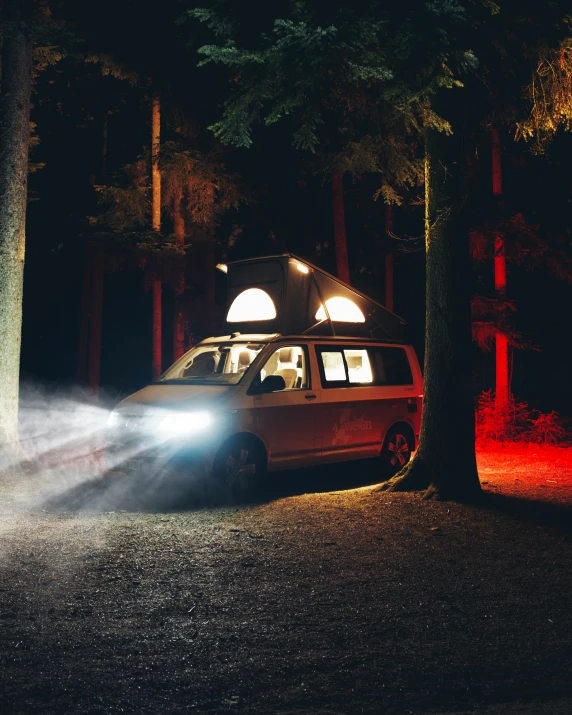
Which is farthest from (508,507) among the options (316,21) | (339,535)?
(316,21)

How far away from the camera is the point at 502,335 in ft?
62.3

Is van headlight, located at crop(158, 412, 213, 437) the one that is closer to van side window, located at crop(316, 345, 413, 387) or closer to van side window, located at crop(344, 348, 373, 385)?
van side window, located at crop(316, 345, 413, 387)

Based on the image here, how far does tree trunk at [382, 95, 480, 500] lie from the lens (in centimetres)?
995

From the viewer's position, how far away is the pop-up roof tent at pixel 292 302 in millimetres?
11023

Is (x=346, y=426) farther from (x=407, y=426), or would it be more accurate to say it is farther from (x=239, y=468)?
(x=239, y=468)

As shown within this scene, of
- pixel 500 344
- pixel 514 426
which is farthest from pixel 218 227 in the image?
pixel 514 426

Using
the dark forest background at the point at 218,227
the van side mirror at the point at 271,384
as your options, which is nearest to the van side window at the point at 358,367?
the van side mirror at the point at 271,384

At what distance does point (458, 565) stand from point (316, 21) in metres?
5.66

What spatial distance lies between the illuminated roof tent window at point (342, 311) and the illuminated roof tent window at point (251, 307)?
0.75 metres

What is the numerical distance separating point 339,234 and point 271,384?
1711 centimetres

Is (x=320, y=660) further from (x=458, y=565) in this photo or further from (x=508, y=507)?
(x=508, y=507)

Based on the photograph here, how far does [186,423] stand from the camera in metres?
9.45

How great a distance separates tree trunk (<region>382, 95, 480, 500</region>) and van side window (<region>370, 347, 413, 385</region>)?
1890mm

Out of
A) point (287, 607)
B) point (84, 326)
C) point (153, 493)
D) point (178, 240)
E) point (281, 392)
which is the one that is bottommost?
point (287, 607)
